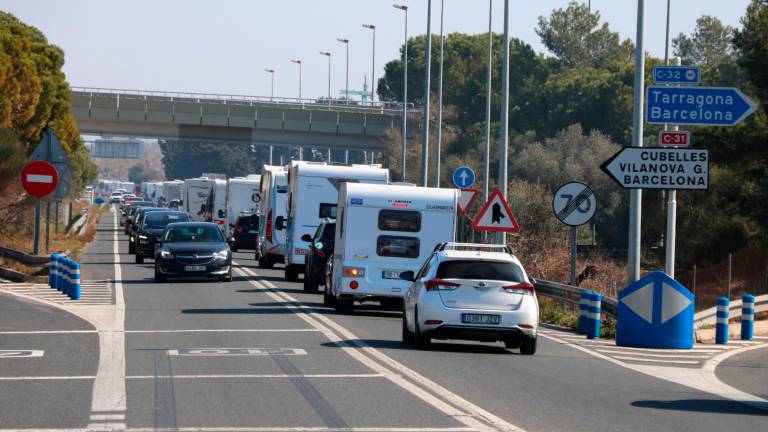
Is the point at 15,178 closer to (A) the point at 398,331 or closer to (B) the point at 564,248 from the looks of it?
(B) the point at 564,248

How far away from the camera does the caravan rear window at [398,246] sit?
27109 millimetres

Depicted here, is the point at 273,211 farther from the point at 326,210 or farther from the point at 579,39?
the point at 579,39

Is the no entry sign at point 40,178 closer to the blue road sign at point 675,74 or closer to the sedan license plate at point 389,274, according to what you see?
the sedan license plate at point 389,274

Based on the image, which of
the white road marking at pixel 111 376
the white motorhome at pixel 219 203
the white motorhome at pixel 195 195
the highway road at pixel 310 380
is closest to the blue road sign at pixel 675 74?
the highway road at pixel 310 380

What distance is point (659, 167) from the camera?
22531mm

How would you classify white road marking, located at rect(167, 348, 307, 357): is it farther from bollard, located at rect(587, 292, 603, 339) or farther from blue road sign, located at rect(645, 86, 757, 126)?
blue road sign, located at rect(645, 86, 757, 126)

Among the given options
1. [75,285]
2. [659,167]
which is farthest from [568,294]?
[75,285]

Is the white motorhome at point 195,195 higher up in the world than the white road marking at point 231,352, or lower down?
higher up

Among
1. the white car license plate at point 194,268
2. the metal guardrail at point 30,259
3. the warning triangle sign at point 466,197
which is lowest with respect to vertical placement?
the white car license plate at point 194,268

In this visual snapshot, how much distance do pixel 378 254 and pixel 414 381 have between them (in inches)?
472

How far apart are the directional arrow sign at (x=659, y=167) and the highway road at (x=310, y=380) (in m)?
2.78

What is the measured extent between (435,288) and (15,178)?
105 ft

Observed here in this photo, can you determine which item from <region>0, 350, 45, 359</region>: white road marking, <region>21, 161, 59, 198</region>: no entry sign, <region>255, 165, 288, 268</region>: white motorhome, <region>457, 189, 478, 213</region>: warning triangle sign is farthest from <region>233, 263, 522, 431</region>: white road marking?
<region>255, 165, 288, 268</region>: white motorhome

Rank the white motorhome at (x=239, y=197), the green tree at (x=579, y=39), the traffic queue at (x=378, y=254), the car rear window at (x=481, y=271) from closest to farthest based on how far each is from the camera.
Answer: the traffic queue at (x=378, y=254) < the car rear window at (x=481, y=271) < the white motorhome at (x=239, y=197) < the green tree at (x=579, y=39)
